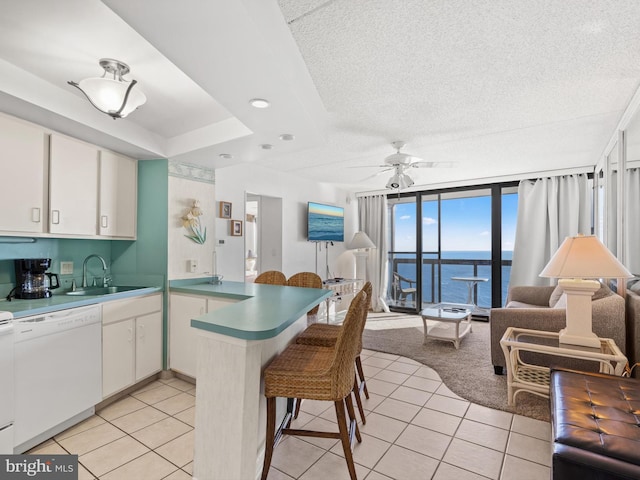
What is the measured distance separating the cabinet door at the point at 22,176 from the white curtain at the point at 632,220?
15.0ft

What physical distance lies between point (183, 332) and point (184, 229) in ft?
3.23

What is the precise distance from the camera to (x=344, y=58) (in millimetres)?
1928

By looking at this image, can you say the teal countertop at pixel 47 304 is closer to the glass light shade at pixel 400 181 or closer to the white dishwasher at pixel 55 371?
the white dishwasher at pixel 55 371

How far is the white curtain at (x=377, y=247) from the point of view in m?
6.16

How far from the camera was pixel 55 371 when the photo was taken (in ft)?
6.96

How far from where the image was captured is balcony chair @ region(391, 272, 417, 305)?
20.0 ft

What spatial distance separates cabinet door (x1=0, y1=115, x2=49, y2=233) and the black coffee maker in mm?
266

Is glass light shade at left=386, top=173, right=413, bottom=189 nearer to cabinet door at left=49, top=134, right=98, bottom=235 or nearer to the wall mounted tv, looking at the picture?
the wall mounted tv

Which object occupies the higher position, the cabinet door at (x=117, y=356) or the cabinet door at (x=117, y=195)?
the cabinet door at (x=117, y=195)

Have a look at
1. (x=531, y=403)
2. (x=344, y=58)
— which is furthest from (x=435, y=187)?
(x=344, y=58)

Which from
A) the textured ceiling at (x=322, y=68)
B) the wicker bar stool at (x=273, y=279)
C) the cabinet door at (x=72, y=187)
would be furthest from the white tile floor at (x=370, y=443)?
the textured ceiling at (x=322, y=68)

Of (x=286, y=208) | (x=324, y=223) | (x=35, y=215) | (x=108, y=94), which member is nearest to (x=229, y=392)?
(x=108, y=94)

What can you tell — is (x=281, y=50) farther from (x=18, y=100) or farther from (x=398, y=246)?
(x=398, y=246)

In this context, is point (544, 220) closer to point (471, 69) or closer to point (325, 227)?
point (325, 227)
